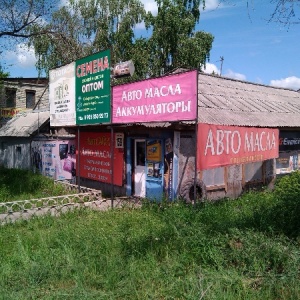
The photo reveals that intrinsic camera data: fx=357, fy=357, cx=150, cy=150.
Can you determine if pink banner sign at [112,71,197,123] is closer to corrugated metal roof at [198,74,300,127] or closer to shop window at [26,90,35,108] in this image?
corrugated metal roof at [198,74,300,127]

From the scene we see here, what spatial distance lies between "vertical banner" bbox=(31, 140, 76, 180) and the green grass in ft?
2.74

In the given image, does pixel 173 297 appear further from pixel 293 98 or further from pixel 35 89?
pixel 35 89

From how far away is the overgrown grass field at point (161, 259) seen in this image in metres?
4.19

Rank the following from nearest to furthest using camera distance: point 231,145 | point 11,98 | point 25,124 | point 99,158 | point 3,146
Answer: point 231,145, point 99,158, point 25,124, point 3,146, point 11,98

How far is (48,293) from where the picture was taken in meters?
4.28

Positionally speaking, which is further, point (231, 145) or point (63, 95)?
point (63, 95)

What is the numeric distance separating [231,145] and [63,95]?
6107mm

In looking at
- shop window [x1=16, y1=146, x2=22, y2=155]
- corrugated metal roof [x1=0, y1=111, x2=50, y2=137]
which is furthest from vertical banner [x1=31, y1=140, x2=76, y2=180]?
shop window [x1=16, y1=146, x2=22, y2=155]

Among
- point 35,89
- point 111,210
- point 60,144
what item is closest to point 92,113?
point 111,210

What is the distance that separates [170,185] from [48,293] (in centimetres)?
607

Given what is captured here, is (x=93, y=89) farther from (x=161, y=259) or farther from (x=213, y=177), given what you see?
(x=161, y=259)

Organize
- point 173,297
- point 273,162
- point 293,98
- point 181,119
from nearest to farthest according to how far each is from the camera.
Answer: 1. point 173,297
2. point 181,119
3. point 273,162
4. point 293,98

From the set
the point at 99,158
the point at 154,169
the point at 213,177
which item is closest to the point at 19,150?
the point at 99,158

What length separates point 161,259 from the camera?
17.6ft
